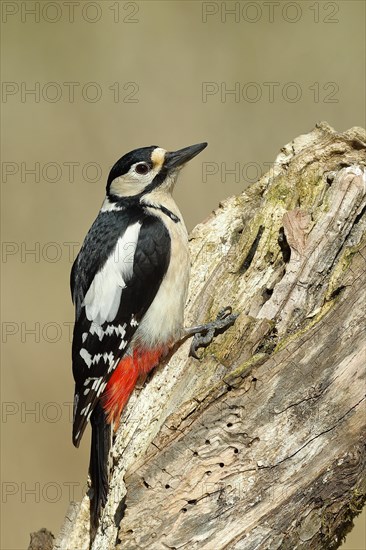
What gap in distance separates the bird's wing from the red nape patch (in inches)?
2.2

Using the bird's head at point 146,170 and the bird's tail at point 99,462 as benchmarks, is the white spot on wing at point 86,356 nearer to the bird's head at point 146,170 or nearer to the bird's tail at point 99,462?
the bird's tail at point 99,462

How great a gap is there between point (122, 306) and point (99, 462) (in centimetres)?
90

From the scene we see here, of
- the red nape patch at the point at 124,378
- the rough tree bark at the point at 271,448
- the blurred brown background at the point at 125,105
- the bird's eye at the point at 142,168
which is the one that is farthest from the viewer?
the blurred brown background at the point at 125,105

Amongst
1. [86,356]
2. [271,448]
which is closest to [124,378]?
[86,356]

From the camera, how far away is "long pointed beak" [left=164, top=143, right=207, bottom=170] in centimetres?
483

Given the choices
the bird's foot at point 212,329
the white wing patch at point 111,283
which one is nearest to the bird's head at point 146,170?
the white wing patch at point 111,283

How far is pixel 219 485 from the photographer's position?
312 cm

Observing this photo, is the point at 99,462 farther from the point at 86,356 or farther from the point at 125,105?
the point at 125,105

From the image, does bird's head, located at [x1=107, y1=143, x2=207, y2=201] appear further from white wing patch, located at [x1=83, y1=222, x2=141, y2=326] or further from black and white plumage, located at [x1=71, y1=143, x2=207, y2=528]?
white wing patch, located at [x1=83, y1=222, x2=141, y2=326]

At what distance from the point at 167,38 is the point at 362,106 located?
1.83 metres

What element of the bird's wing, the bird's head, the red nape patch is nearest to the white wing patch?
the bird's wing

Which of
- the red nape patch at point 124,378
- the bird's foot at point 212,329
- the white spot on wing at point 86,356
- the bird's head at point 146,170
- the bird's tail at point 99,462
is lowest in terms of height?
the bird's tail at point 99,462

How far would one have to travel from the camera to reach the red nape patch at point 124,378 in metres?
4.19

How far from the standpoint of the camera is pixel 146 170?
4793 mm
